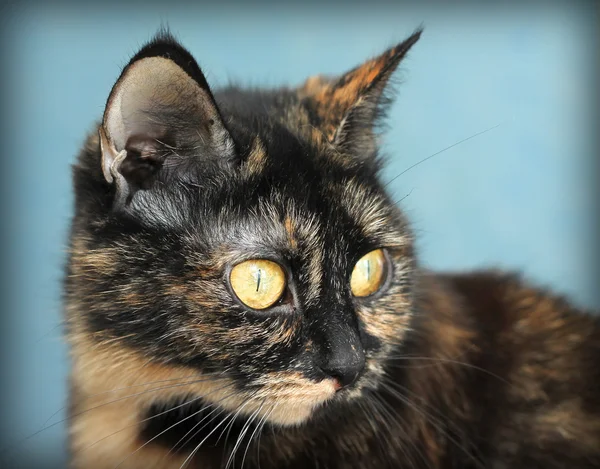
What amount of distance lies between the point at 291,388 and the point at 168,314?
0.21 m

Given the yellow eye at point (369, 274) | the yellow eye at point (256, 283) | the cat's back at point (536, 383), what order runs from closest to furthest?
the yellow eye at point (256, 283), the yellow eye at point (369, 274), the cat's back at point (536, 383)

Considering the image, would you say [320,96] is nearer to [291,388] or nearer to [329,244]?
[329,244]

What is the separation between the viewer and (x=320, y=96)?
131 centimetres

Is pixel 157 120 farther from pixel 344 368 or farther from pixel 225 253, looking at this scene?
pixel 344 368

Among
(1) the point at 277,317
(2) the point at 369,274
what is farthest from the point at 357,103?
(1) the point at 277,317

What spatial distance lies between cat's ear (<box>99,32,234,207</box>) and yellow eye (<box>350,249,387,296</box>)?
11.2 inches

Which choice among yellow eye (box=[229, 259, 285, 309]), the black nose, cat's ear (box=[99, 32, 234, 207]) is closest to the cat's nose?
the black nose

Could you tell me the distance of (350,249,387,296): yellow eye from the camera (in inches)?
46.3

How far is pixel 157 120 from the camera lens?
1.05 metres

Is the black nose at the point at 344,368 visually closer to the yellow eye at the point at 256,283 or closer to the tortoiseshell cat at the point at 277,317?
the tortoiseshell cat at the point at 277,317

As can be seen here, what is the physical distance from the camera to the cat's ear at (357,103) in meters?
1.19

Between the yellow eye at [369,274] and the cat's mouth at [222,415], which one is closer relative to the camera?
the cat's mouth at [222,415]

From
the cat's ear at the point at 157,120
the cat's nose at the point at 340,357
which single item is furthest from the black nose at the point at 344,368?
the cat's ear at the point at 157,120

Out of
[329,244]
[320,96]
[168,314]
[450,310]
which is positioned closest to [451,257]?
[450,310]
